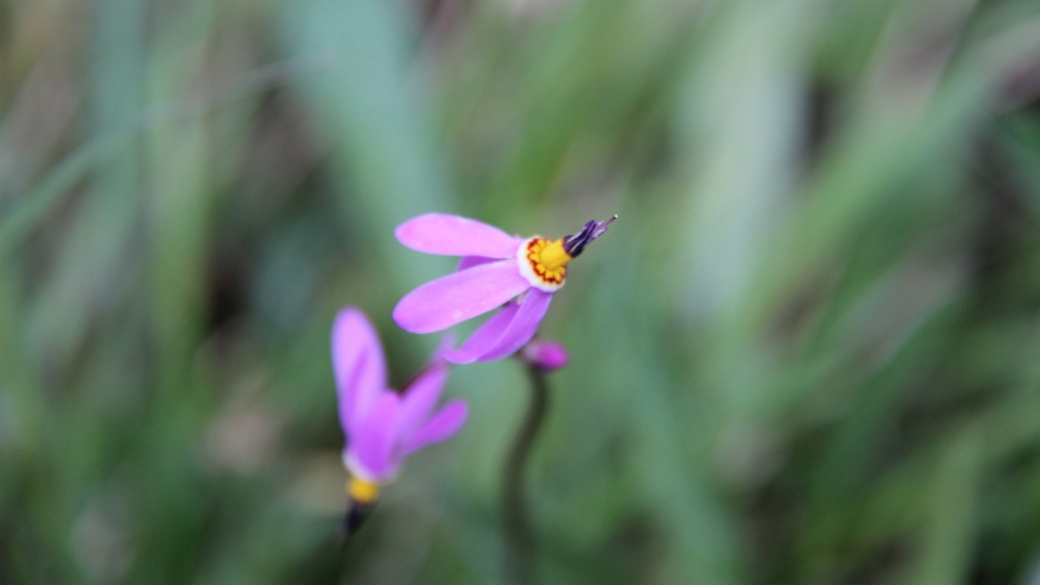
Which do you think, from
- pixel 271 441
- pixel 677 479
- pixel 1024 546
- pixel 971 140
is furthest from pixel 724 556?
pixel 971 140

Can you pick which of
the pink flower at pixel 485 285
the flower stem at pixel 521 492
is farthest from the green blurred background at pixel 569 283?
the pink flower at pixel 485 285

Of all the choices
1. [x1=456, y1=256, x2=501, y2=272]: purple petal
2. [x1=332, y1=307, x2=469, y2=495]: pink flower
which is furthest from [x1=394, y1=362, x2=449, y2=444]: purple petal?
[x1=456, y1=256, x2=501, y2=272]: purple petal

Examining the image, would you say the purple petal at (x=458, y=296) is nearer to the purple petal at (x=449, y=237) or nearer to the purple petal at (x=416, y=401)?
the purple petal at (x=449, y=237)

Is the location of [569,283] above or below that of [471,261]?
above

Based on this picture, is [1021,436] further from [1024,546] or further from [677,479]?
[677,479]

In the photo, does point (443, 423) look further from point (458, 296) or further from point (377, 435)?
point (458, 296)

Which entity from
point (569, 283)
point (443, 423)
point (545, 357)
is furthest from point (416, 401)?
point (569, 283)
